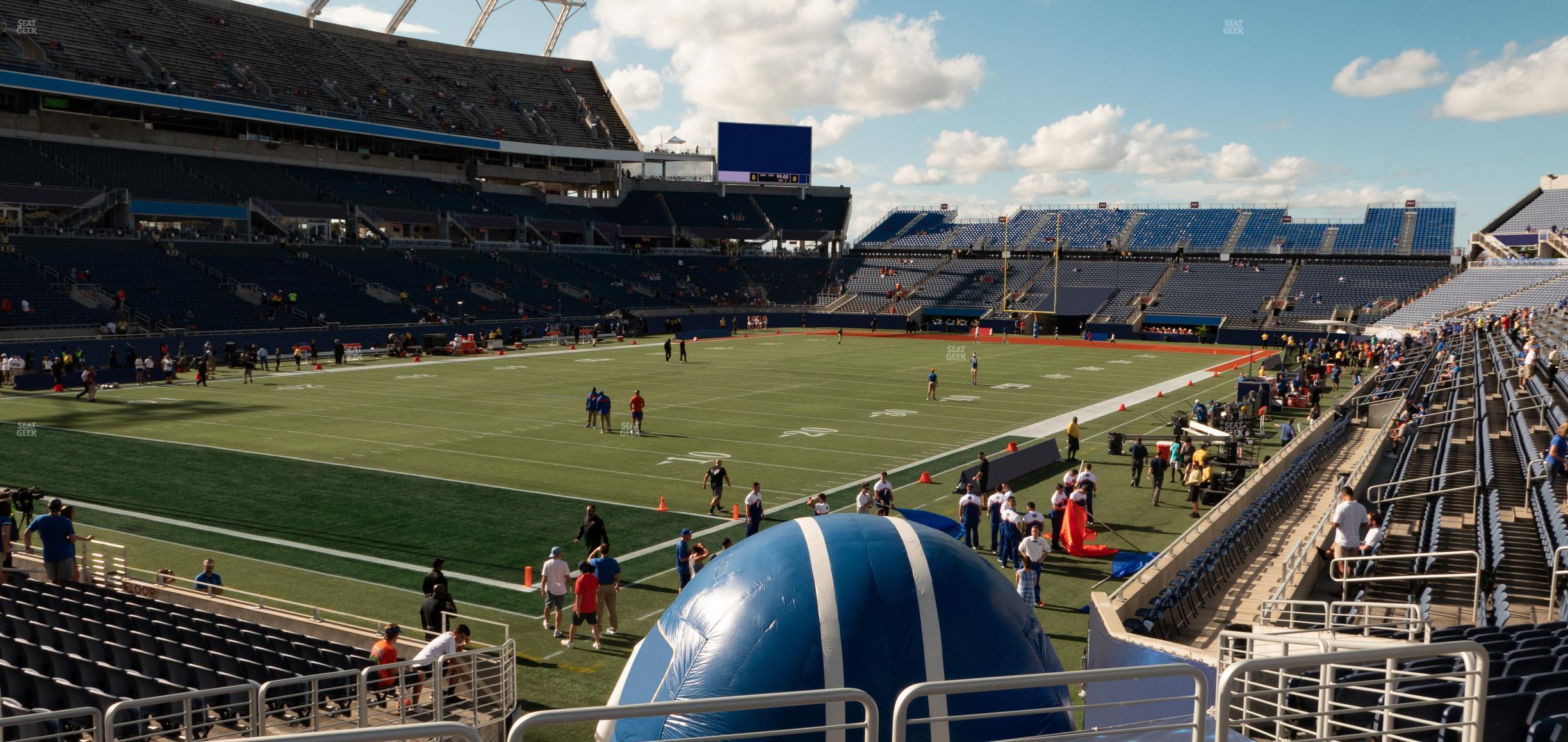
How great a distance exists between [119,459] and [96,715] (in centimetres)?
2172

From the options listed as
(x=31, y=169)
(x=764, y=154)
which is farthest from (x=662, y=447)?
(x=764, y=154)

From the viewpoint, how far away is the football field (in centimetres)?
1587

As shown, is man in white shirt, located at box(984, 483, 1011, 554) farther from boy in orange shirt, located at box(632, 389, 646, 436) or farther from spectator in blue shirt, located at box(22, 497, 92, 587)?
spectator in blue shirt, located at box(22, 497, 92, 587)

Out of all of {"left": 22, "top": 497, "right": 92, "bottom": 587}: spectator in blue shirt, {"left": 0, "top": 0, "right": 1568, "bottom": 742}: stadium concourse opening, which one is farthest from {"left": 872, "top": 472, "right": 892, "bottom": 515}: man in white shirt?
{"left": 22, "top": 497, "right": 92, "bottom": 587}: spectator in blue shirt

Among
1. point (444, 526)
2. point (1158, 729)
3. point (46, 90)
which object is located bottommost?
point (444, 526)

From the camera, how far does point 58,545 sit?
1338cm

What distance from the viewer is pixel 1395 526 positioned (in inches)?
613

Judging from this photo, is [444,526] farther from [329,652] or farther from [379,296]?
[379,296]

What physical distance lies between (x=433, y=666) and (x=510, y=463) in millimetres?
14912

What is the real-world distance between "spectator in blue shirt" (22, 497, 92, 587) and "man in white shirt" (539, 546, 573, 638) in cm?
605

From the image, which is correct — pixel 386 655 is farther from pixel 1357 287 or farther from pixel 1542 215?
pixel 1542 215

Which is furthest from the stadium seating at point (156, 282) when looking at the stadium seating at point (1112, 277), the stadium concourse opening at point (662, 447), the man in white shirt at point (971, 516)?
the stadium seating at point (1112, 277)

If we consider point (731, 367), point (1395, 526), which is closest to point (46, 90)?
point (731, 367)

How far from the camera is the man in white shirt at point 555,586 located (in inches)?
529
